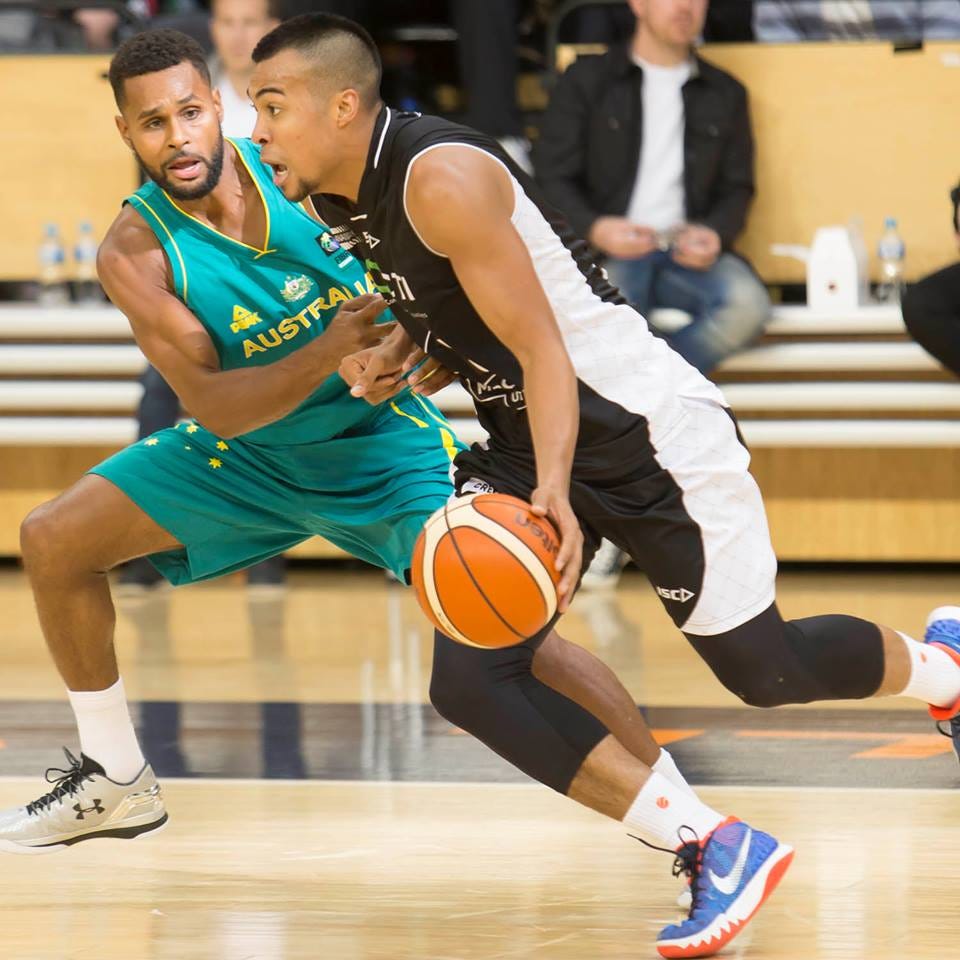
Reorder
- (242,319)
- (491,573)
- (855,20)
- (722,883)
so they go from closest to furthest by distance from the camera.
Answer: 1. (491,573)
2. (722,883)
3. (242,319)
4. (855,20)

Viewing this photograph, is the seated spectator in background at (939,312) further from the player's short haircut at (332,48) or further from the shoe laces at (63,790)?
the shoe laces at (63,790)

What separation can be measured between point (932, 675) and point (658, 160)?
141 inches

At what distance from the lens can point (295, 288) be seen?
3713mm

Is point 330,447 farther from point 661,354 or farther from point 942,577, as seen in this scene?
point 942,577

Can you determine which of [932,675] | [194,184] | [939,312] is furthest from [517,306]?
[939,312]

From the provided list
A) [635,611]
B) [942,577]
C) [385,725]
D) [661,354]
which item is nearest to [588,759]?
[661,354]

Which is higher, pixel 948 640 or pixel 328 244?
pixel 328 244

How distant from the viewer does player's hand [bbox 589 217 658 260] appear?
6457 millimetres

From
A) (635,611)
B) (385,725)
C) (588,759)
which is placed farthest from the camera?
(635,611)

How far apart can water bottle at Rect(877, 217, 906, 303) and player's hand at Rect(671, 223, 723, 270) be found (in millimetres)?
725

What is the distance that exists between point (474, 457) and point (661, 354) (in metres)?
0.39

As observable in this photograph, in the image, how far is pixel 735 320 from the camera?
6.44 m

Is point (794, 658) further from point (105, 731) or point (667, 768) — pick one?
point (105, 731)

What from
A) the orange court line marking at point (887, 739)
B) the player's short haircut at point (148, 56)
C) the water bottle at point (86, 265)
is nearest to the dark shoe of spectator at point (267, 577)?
the water bottle at point (86, 265)
